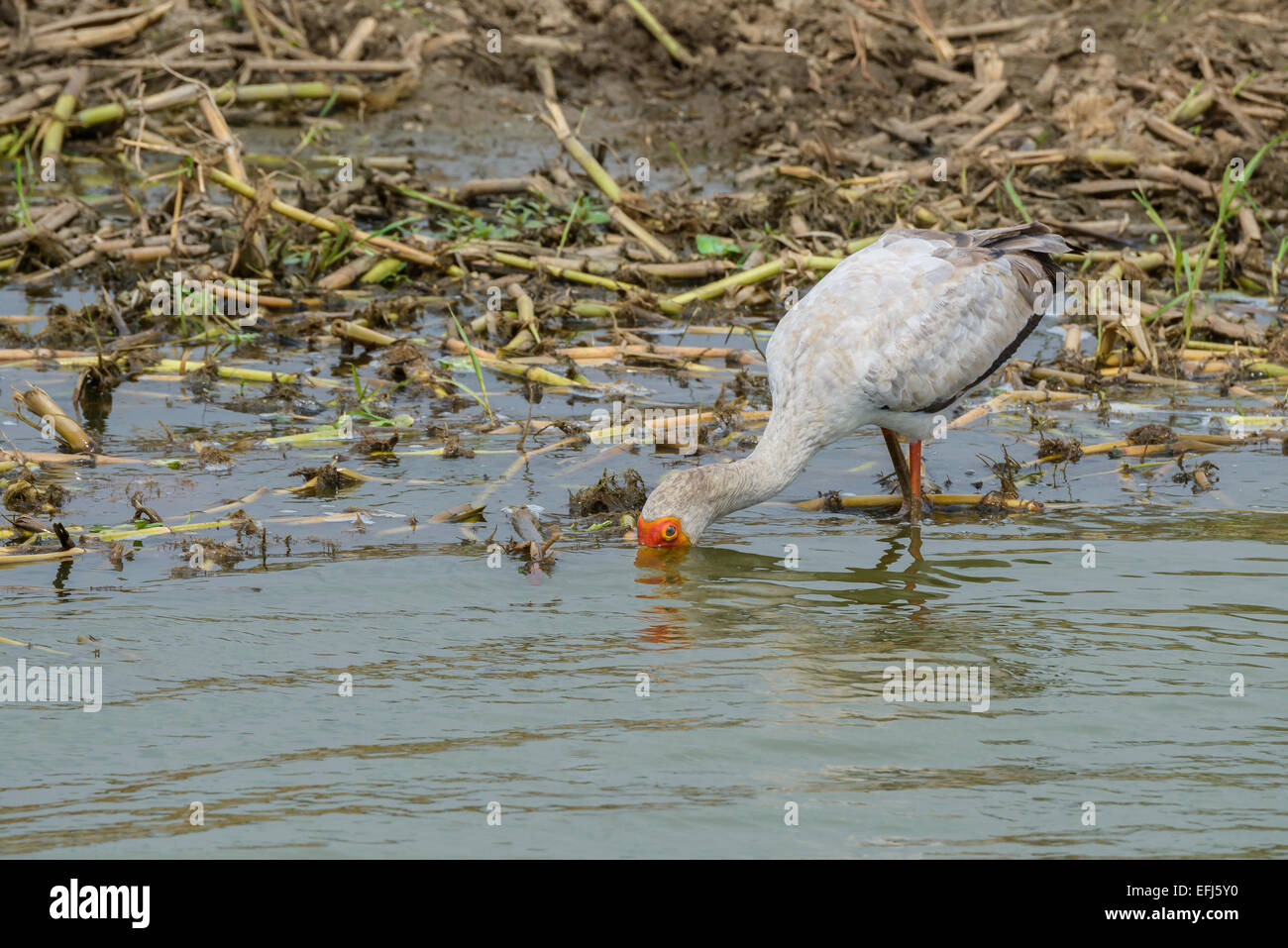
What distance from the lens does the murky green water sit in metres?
5.26

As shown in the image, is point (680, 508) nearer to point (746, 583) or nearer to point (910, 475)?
point (746, 583)

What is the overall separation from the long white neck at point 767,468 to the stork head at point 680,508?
0.26 feet

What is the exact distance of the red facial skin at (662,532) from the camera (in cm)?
756

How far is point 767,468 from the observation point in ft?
25.8

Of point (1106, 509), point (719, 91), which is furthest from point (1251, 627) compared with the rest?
point (719, 91)

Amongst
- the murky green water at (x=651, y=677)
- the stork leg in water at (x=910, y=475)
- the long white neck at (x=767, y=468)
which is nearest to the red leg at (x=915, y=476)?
the stork leg in water at (x=910, y=475)

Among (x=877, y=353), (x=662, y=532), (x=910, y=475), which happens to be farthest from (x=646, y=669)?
(x=910, y=475)

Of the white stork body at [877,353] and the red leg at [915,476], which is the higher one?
the white stork body at [877,353]

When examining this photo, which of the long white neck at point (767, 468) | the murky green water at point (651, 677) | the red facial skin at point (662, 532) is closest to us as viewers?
the murky green water at point (651, 677)

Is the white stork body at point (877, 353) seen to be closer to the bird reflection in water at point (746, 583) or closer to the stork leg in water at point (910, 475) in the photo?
the stork leg in water at point (910, 475)

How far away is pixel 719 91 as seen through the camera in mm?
15328

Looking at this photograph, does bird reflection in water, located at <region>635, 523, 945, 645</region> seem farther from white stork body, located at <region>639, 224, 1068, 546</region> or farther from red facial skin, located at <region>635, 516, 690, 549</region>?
white stork body, located at <region>639, 224, 1068, 546</region>

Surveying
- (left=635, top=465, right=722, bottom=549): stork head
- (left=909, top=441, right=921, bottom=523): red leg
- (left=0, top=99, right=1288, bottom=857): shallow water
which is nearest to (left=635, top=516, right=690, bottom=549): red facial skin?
(left=635, top=465, right=722, bottom=549): stork head

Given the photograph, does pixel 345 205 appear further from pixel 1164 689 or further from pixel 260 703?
pixel 1164 689
